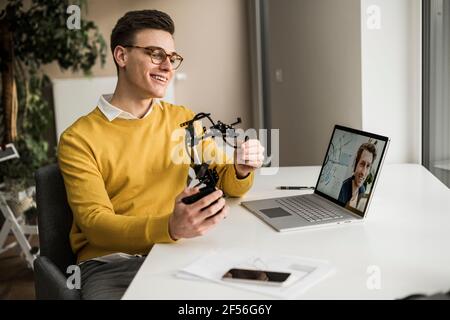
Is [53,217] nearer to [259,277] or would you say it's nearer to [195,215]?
[195,215]

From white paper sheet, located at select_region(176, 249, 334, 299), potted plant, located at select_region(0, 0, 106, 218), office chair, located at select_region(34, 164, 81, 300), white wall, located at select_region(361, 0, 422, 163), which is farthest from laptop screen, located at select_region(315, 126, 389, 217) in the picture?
potted plant, located at select_region(0, 0, 106, 218)

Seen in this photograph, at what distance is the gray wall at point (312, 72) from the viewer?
2459 millimetres

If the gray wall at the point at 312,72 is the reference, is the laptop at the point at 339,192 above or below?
below

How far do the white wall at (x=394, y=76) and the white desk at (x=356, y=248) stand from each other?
0.48 metres

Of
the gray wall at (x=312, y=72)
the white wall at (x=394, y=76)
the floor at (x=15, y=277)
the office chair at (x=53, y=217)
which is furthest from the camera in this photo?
the floor at (x=15, y=277)

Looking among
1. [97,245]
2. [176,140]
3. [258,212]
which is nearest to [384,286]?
[258,212]

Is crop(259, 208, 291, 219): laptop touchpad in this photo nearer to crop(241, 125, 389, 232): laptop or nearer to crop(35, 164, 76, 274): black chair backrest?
crop(241, 125, 389, 232): laptop

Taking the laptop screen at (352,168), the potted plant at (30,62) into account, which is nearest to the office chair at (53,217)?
the laptop screen at (352,168)

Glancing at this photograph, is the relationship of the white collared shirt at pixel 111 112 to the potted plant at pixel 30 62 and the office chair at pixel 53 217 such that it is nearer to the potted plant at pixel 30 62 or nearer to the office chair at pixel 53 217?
the office chair at pixel 53 217

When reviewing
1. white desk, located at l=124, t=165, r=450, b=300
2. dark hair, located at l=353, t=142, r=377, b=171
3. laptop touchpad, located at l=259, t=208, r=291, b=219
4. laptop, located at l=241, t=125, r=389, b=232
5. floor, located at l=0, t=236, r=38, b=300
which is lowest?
floor, located at l=0, t=236, r=38, b=300

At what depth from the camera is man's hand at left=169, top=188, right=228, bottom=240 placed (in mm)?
1371

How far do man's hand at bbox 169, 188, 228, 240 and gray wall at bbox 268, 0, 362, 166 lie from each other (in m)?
1.17
